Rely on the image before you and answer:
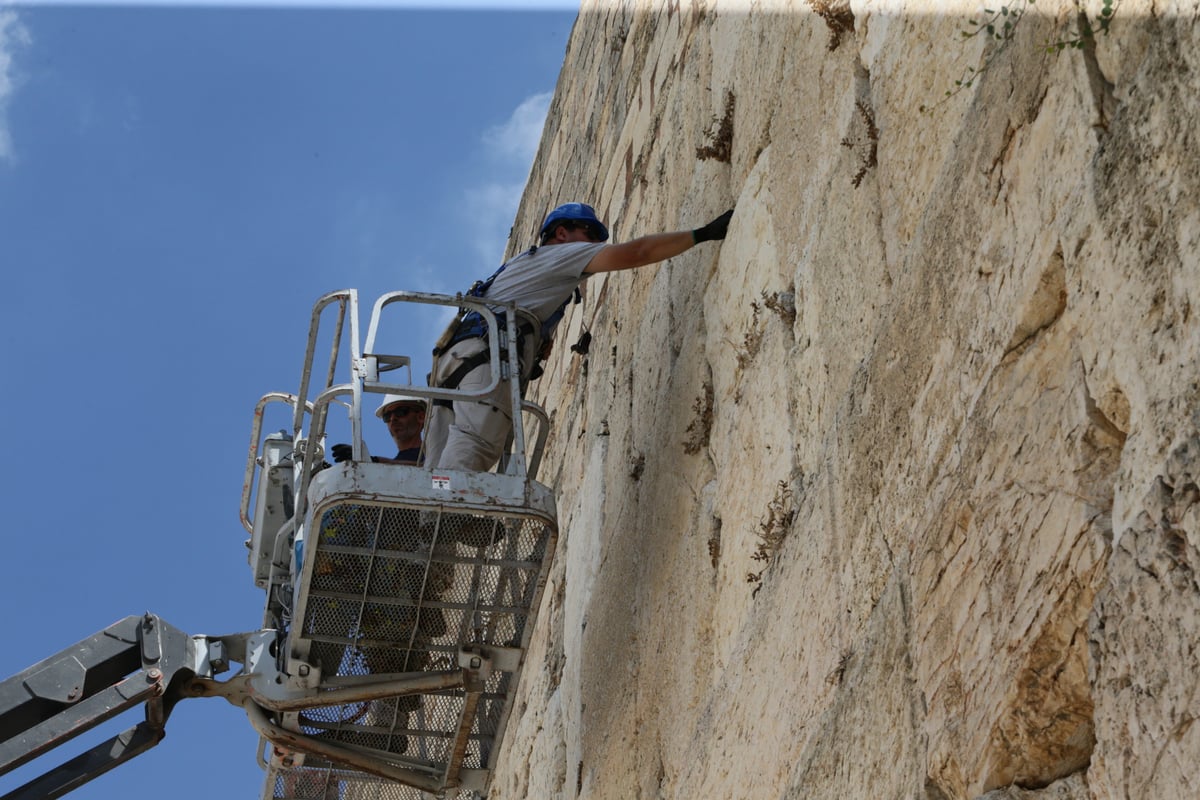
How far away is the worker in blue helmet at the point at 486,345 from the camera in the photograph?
449 cm

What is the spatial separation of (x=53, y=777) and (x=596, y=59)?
439 cm

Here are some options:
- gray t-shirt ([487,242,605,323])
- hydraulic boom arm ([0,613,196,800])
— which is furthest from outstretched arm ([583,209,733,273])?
hydraulic boom arm ([0,613,196,800])

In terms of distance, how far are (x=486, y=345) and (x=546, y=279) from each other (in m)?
0.30

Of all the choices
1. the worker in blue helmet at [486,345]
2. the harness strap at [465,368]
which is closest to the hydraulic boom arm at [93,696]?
the worker in blue helmet at [486,345]

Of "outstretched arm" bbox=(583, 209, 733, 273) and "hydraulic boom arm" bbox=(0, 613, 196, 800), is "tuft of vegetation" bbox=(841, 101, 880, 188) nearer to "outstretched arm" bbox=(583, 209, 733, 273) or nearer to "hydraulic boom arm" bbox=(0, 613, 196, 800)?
"outstretched arm" bbox=(583, 209, 733, 273)

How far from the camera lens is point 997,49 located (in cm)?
257

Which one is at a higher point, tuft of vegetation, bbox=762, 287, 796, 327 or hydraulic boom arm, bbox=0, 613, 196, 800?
tuft of vegetation, bbox=762, 287, 796, 327

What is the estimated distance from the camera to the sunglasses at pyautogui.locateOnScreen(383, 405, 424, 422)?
589 cm

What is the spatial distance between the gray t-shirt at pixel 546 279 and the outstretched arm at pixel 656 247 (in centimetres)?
11

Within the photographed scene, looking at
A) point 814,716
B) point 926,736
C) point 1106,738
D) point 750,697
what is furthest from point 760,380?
point 1106,738

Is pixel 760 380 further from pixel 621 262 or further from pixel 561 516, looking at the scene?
pixel 561 516

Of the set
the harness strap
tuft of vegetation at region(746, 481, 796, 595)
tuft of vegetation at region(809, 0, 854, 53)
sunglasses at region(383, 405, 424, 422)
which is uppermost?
tuft of vegetation at region(809, 0, 854, 53)

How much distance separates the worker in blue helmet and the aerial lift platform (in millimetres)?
98

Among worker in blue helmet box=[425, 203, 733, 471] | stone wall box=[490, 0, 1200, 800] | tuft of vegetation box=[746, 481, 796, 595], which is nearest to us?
stone wall box=[490, 0, 1200, 800]
